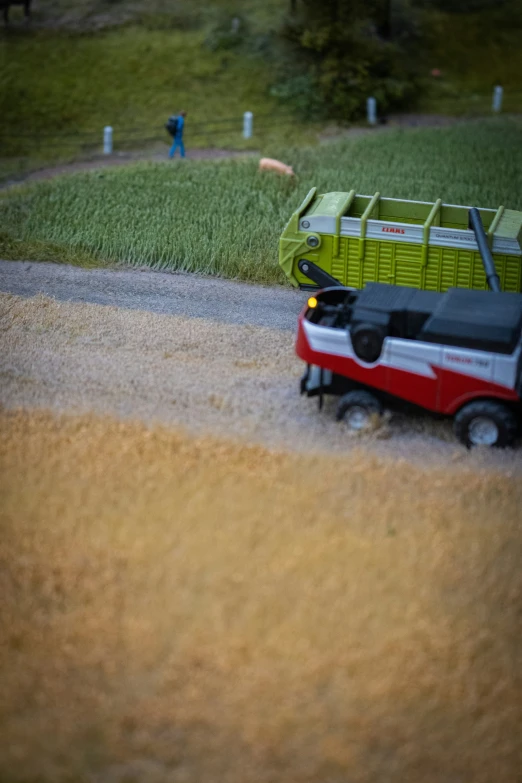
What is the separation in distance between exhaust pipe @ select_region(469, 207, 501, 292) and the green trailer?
0.11ft

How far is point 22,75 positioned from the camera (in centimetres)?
2631

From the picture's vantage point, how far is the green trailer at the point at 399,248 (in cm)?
1348

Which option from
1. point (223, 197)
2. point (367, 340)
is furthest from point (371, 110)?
point (367, 340)

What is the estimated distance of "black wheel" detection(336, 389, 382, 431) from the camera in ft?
36.1

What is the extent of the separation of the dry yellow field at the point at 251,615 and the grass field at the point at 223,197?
687 cm

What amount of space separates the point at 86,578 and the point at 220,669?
170cm

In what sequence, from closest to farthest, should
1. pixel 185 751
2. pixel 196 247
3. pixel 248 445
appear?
pixel 185 751
pixel 248 445
pixel 196 247

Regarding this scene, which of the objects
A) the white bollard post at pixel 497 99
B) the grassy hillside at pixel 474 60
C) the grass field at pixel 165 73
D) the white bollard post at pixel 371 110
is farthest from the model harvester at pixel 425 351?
the grassy hillside at pixel 474 60

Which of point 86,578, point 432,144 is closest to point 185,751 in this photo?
point 86,578

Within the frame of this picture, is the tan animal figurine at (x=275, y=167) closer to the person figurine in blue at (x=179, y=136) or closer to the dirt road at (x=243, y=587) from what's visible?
the person figurine in blue at (x=179, y=136)

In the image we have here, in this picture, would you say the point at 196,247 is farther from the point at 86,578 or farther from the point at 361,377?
the point at 86,578

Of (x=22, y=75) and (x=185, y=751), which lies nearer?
→ (x=185, y=751)

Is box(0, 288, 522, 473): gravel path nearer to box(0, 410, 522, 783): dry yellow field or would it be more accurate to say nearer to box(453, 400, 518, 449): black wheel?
box(453, 400, 518, 449): black wheel

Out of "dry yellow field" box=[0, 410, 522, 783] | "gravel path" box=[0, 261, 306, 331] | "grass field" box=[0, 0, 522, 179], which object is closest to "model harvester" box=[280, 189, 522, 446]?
"dry yellow field" box=[0, 410, 522, 783]
